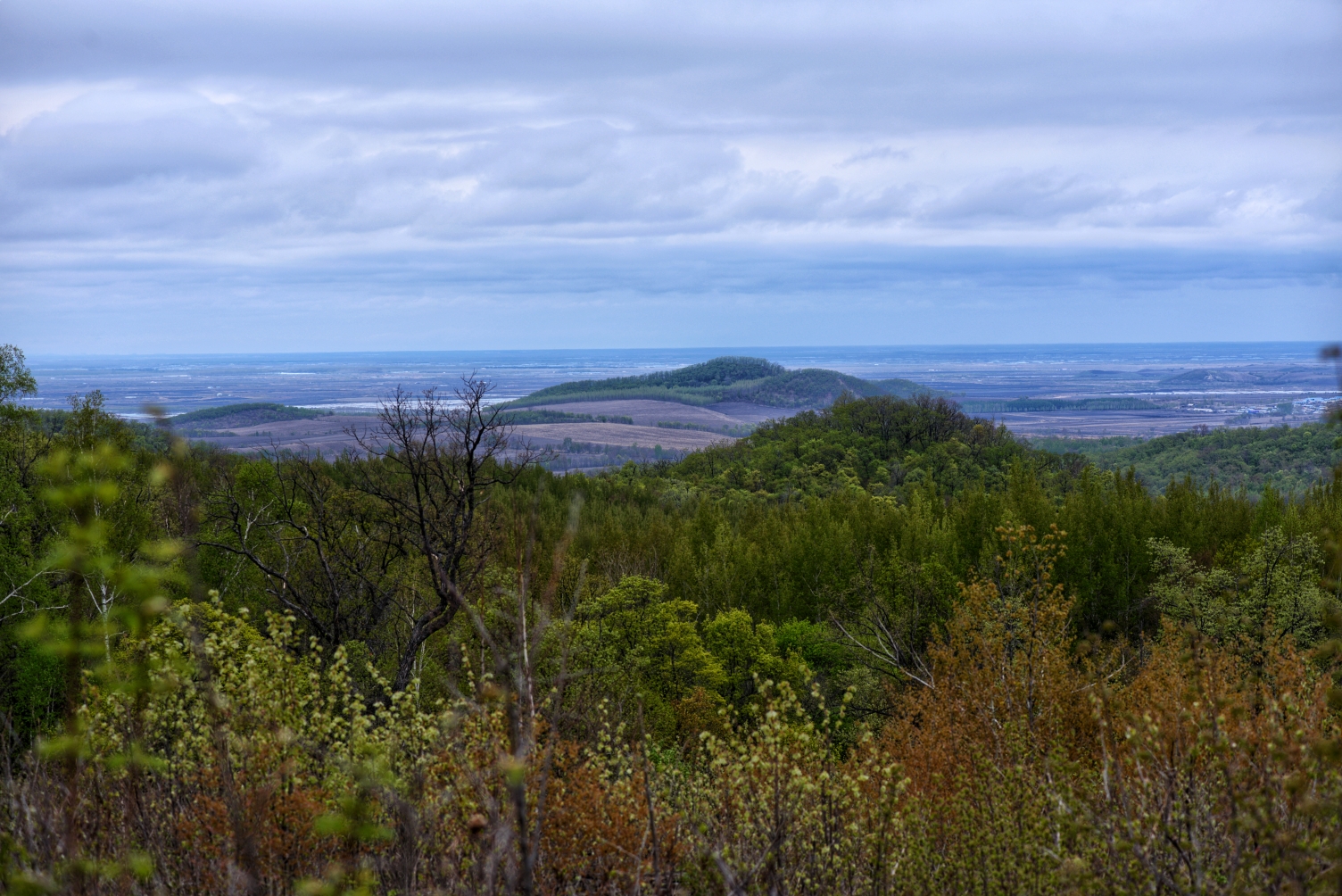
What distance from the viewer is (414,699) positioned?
652 inches

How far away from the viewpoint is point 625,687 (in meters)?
29.4

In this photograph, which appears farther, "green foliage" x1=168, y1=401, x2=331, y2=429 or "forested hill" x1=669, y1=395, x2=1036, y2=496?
"green foliage" x1=168, y1=401, x2=331, y2=429

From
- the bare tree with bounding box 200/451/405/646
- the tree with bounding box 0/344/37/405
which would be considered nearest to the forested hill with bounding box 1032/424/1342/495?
the bare tree with bounding box 200/451/405/646

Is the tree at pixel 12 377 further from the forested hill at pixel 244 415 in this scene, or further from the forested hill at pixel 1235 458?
the forested hill at pixel 244 415

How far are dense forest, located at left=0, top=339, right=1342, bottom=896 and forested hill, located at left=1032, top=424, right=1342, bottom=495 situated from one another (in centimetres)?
3424

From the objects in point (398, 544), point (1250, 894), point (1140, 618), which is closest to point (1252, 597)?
point (1140, 618)

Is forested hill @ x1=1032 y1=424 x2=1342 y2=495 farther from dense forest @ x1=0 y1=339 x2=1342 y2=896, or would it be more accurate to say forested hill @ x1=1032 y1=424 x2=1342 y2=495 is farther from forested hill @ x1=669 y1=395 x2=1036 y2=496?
dense forest @ x1=0 y1=339 x2=1342 y2=896

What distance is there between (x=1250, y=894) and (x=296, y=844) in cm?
717

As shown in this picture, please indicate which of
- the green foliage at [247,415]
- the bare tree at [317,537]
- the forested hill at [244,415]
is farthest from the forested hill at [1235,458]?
the green foliage at [247,415]

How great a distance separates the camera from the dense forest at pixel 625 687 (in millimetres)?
5812

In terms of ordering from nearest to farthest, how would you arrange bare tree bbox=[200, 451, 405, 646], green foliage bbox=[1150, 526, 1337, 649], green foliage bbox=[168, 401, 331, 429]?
bare tree bbox=[200, 451, 405, 646]
green foliage bbox=[1150, 526, 1337, 649]
green foliage bbox=[168, 401, 331, 429]

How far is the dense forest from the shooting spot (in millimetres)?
5812

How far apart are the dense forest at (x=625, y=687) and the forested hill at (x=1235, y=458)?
3424 cm

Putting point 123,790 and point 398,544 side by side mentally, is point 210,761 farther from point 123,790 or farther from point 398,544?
point 398,544
